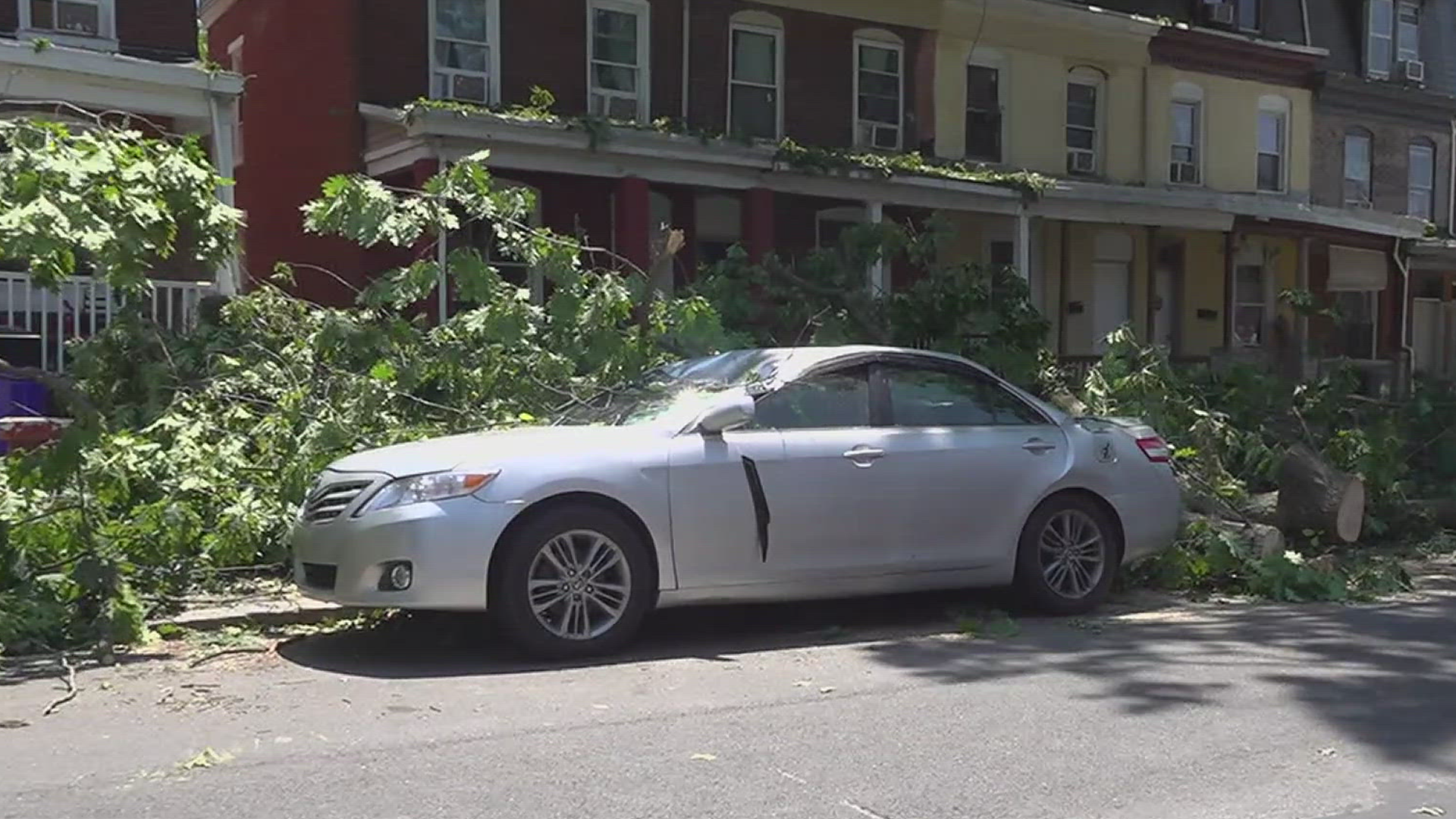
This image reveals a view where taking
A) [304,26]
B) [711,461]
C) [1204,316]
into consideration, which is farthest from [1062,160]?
[711,461]

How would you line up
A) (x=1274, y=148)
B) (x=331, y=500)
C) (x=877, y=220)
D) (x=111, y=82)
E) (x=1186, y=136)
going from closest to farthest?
(x=331, y=500) < (x=111, y=82) < (x=877, y=220) < (x=1186, y=136) < (x=1274, y=148)

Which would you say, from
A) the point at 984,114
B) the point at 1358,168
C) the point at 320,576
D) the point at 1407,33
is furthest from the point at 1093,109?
the point at 320,576

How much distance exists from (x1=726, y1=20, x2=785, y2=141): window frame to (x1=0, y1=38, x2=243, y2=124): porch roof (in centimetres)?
701

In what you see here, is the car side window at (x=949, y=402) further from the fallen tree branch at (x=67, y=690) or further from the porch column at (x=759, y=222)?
the porch column at (x=759, y=222)

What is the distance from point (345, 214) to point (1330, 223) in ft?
60.5

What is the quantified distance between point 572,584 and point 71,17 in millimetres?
11547

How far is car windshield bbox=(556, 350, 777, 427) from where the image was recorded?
26.0 feet

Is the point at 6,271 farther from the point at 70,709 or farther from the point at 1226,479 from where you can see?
the point at 1226,479

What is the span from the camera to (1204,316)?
992 inches

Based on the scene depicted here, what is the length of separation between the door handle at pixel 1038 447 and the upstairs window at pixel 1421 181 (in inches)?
874

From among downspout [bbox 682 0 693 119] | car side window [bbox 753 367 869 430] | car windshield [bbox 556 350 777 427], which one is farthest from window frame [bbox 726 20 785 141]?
car side window [bbox 753 367 869 430]

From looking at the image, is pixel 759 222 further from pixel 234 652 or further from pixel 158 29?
pixel 234 652

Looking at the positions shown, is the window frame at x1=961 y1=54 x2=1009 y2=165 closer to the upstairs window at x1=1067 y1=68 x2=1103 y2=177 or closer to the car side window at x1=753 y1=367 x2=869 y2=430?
the upstairs window at x1=1067 y1=68 x2=1103 y2=177

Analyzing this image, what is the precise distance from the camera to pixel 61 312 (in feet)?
42.0
